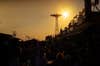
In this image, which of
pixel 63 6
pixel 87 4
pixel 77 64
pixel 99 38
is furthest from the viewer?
pixel 63 6

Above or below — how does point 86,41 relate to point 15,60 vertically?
above

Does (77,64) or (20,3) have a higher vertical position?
(20,3)

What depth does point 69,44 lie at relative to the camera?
9359mm

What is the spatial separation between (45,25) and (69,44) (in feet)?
19.5

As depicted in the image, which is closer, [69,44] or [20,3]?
[69,44]

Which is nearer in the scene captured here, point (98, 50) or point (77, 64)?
point (98, 50)

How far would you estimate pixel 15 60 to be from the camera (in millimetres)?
6254

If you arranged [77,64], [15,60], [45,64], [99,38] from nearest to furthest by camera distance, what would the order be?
[15,60]
[99,38]
[77,64]
[45,64]

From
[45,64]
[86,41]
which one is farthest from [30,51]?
[86,41]

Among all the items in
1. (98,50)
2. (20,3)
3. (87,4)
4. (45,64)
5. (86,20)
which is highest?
(20,3)

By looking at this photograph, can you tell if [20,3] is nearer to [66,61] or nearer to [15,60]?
[66,61]

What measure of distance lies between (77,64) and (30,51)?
340 centimetres

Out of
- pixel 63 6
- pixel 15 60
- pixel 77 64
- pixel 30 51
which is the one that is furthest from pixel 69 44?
pixel 63 6

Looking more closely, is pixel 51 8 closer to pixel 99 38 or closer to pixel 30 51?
pixel 30 51
